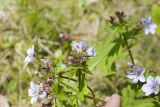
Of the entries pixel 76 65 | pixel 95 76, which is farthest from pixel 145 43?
pixel 76 65

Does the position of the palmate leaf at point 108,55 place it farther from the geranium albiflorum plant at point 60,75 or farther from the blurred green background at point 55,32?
the blurred green background at point 55,32

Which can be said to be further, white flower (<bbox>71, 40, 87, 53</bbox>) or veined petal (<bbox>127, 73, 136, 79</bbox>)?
veined petal (<bbox>127, 73, 136, 79</bbox>)

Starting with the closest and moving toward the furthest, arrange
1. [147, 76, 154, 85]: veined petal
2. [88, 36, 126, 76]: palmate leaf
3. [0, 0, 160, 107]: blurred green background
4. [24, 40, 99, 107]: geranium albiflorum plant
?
[24, 40, 99, 107]: geranium albiflorum plant
[147, 76, 154, 85]: veined petal
[88, 36, 126, 76]: palmate leaf
[0, 0, 160, 107]: blurred green background

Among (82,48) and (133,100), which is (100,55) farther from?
(82,48)

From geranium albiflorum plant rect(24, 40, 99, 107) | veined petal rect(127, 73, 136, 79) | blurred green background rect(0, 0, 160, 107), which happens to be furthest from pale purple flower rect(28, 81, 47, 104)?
blurred green background rect(0, 0, 160, 107)

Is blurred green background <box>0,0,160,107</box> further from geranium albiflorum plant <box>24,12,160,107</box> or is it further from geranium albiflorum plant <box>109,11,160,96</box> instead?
geranium albiflorum plant <box>24,12,160,107</box>

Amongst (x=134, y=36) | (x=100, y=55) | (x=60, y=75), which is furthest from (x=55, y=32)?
(x=60, y=75)

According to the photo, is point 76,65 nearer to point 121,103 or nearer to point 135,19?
point 121,103
